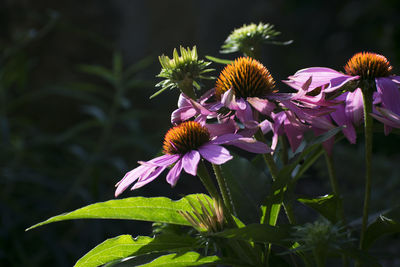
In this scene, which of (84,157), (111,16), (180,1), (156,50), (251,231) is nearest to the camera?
(251,231)

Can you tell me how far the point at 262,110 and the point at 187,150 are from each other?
8 centimetres

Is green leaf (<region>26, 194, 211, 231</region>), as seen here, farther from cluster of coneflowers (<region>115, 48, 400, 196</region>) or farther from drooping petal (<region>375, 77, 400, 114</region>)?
drooping petal (<region>375, 77, 400, 114</region>)

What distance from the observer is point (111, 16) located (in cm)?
239

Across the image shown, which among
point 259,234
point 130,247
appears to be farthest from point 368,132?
point 130,247

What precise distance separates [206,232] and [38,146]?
1299 mm

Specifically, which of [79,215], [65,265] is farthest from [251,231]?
[65,265]

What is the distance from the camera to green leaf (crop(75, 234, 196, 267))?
42 cm

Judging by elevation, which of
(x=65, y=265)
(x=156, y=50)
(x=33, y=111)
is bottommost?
(x=65, y=265)

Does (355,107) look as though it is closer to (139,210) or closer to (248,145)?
(248,145)

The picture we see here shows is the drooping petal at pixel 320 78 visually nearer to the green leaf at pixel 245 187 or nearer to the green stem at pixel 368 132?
the green stem at pixel 368 132

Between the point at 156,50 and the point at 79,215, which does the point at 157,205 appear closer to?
the point at 79,215

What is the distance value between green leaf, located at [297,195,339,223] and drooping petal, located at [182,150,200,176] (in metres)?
0.11

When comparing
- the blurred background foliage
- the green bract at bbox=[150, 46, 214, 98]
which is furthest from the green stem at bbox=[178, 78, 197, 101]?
the blurred background foliage

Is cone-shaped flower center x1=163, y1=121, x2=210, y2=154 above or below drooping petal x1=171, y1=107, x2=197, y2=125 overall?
below
